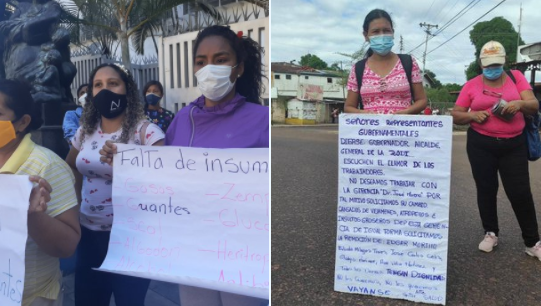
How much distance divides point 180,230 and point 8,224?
2.23ft

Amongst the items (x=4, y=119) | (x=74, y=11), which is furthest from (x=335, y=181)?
(x=4, y=119)

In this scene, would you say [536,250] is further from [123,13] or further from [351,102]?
[123,13]

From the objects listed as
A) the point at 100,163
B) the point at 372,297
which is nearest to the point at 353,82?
the point at 372,297

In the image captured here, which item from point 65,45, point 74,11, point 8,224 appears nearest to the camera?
point 8,224

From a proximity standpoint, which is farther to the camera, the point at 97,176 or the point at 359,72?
the point at 359,72

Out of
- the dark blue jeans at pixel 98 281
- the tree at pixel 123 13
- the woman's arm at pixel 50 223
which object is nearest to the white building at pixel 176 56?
the tree at pixel 123 13

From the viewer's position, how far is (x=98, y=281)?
2.38 metres

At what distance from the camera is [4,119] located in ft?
6.45

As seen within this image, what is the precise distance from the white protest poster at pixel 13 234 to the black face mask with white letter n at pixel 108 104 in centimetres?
55

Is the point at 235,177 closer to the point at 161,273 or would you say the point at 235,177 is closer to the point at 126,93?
the point at 161,273

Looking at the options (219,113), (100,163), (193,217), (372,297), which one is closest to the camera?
(193,217)

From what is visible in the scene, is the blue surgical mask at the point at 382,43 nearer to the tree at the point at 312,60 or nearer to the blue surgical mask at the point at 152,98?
the blue surgical mask at the point at 152,98

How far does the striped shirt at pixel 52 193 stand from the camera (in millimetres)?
1887

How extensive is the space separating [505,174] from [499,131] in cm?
32
